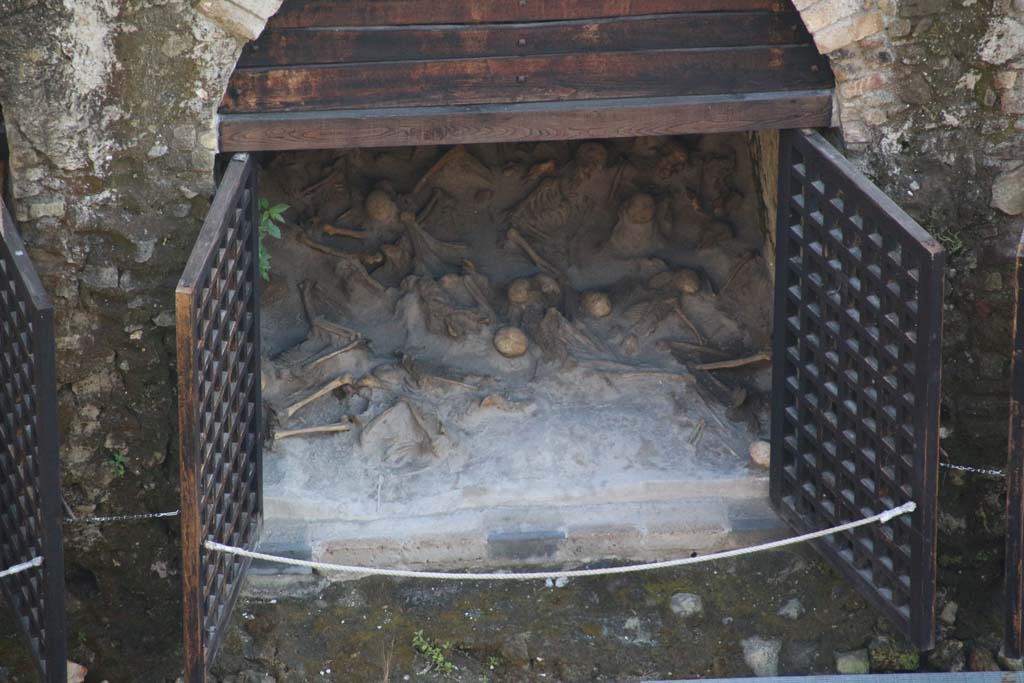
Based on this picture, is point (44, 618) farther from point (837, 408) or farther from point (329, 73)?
point (837, 408)

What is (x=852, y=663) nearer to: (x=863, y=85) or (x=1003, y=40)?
(x=863, y=85)

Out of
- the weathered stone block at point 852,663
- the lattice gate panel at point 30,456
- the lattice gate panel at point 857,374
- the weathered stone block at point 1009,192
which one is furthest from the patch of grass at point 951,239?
the lattice gate panel at point 30,456

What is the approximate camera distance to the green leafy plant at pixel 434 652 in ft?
A: 19.3

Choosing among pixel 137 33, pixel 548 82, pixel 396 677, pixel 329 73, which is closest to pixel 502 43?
pixel 548 82

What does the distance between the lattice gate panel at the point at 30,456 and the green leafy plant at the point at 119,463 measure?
22.6 inches

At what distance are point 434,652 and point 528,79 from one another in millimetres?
2166

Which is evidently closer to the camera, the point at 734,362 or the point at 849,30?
the point at 849,30

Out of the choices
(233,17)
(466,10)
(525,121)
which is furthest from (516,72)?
(233,17)

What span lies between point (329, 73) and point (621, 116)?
1050mm

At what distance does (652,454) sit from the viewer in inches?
247

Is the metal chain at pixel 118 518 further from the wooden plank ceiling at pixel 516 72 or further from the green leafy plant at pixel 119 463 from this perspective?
the wooden plank ceiling at pixel 516 72

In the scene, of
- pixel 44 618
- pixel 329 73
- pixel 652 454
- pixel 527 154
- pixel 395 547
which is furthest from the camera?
pixel 527 154

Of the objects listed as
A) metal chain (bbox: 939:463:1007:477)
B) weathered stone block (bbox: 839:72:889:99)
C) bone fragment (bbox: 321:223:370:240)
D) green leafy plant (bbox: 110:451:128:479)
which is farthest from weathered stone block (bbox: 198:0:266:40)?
metal chain (bbox: 939:463:1007:477)

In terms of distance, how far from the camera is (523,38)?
18.2 ft
